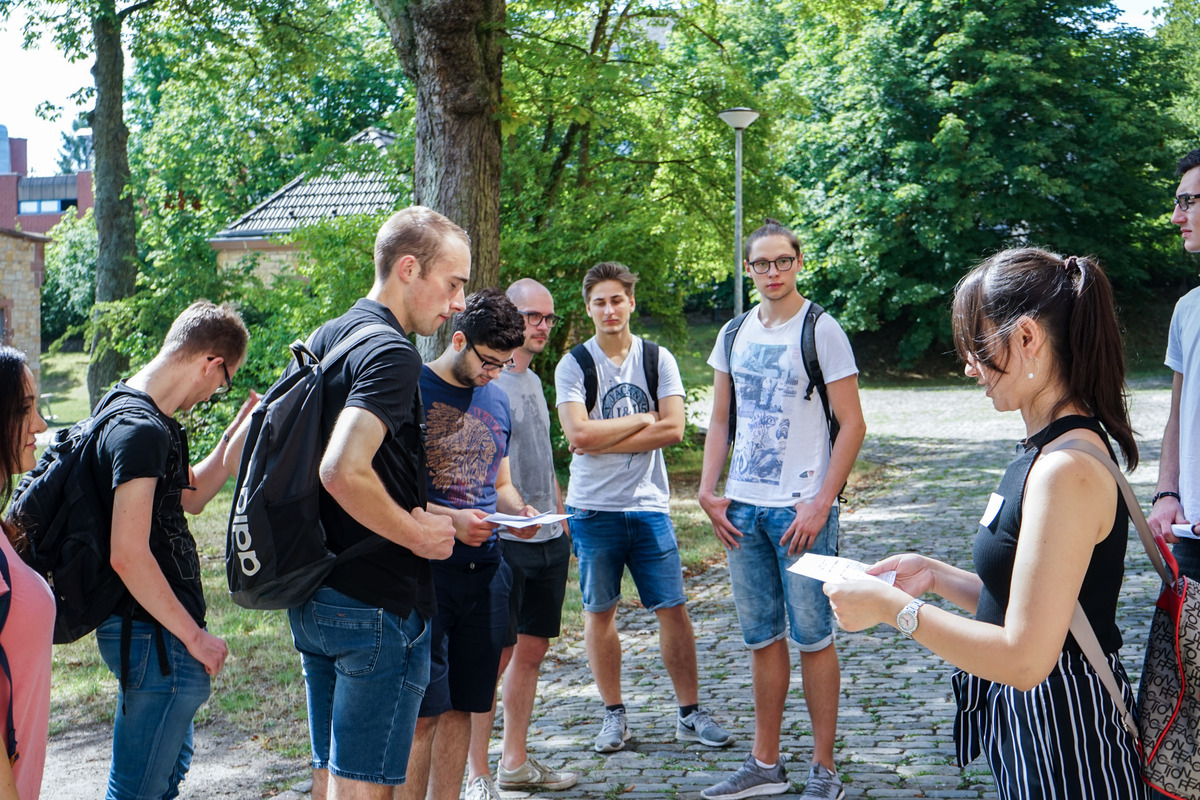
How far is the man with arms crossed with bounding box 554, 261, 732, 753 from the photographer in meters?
5.20

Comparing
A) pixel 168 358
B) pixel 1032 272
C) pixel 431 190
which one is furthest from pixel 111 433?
pixel 431 190

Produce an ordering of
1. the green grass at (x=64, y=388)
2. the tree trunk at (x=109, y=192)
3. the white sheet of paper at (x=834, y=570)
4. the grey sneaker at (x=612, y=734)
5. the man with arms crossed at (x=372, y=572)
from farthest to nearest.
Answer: the green grass at (x=64, y=388), the tree trunk at (x=109, y=192), the grey sneaker at (x=612, y=734), the man with arms crossed at (x=372, y=572), the white sheet of paper at (x=834, y=570)

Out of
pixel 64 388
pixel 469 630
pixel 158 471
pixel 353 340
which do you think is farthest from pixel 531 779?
pixel 64 388

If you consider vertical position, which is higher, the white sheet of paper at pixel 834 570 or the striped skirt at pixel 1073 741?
the white sheet of paper at pixel 834 570

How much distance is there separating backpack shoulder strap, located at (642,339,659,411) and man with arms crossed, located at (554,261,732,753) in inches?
1.2

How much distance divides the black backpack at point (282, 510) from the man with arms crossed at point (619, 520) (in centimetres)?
247

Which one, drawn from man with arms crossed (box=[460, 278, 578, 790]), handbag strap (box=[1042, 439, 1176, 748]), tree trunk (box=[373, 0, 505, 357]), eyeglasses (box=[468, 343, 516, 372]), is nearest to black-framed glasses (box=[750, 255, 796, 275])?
man with arms crossed (box=[460, 278, 578, 790])

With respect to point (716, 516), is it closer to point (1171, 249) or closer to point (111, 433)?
point (111, 433)

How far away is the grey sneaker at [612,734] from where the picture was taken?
5.13 metres

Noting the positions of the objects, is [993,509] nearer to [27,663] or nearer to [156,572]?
[27,663]

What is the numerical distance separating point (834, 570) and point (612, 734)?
3.01 m

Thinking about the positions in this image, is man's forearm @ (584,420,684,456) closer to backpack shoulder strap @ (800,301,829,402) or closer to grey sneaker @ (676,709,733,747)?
backpack shoulder strap @ (800,301,829,402)

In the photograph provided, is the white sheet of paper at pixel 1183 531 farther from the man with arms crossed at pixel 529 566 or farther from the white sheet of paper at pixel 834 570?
the man with arms crossed at pixel 529 566

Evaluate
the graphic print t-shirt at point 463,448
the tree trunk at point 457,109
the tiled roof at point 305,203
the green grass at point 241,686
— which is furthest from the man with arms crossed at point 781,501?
the tiled roof at point 305,203
